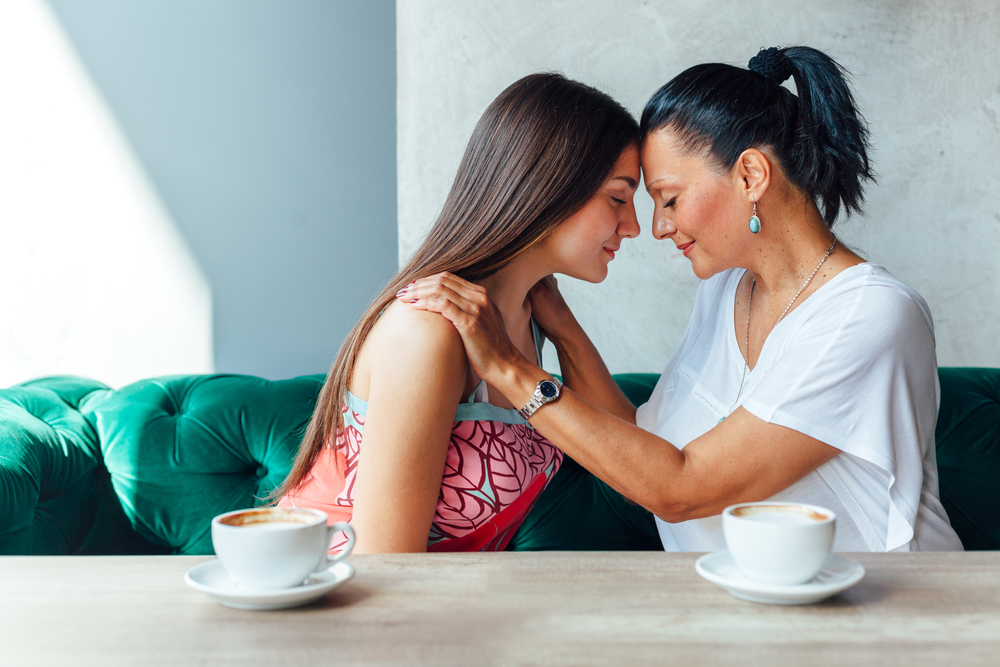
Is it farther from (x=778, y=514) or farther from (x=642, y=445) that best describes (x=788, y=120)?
(x=778, y=514)

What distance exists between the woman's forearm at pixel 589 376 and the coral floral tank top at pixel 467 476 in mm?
318

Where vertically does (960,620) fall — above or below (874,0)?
below

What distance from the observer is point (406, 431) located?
1.07 m

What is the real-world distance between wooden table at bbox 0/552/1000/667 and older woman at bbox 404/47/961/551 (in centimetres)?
42

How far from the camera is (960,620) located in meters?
0.57

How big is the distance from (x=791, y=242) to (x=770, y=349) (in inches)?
8.0

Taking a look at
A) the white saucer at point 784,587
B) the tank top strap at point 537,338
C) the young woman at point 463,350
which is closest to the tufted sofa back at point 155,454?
the young woman at point 463,350

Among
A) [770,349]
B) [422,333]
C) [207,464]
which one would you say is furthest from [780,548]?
[207,464]

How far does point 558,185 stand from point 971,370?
3.65ft

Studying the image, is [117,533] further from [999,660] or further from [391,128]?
[999,660]

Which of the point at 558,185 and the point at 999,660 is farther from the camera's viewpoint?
the point at 558,185

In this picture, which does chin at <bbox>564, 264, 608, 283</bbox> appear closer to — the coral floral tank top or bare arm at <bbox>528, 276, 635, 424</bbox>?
bare arm at <bbox>528, 276, 635, 424</bbox>

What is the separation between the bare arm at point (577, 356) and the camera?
1560 millimetres

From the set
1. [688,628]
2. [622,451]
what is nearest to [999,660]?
[688,628]
